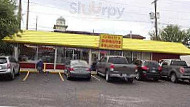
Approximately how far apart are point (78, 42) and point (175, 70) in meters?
9.79

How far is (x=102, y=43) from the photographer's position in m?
29.7

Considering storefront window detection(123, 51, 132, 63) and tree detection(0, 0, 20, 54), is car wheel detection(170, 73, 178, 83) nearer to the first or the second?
storefront window detection(123, 51, 132, 63)

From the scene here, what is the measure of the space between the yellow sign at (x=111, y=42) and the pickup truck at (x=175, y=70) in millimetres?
4983

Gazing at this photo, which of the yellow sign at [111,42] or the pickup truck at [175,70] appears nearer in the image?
the pickup truck at [175,70]

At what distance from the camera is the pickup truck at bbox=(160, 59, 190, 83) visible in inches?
950

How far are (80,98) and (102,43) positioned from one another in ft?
52.6

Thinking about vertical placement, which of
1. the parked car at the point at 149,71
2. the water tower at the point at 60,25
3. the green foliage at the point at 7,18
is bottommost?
the parked car at the point at 149,71

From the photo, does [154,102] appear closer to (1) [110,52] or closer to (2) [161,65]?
(2) [161,65]

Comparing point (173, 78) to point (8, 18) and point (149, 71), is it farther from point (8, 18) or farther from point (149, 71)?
point (8, 18)

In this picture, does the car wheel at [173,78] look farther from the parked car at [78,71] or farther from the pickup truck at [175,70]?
the parked car at [78,71]

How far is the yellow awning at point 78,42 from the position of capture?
28.5 meters

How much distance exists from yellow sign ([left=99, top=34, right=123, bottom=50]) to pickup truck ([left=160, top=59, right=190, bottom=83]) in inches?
196

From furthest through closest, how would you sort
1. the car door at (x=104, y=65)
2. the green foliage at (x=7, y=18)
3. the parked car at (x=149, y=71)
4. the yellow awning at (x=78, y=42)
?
1. the yellow awning at (x=78, y=42)
2. the parked car at (x=149, y=71)
3. the car door at (x=104, y=65)
4. the green foliage at (x=7, y=18)

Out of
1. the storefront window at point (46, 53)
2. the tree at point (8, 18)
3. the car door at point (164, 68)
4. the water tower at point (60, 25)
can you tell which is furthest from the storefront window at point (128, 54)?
the water tower at point (60, 25)
